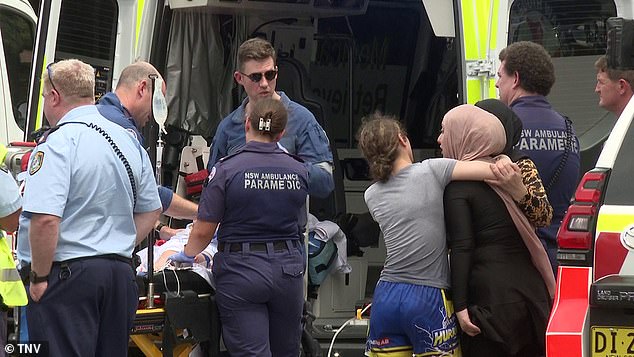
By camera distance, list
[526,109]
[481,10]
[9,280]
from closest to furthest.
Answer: [9,280], [526,109], [481,10]

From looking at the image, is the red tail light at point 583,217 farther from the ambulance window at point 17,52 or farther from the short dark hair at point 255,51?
the ambulance window at point 17,52

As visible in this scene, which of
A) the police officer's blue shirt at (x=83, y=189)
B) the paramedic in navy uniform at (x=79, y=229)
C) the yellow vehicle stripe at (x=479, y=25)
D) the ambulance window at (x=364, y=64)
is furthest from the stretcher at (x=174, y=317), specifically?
the ambulance window at (x=364, y=64)

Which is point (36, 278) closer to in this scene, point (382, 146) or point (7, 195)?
point (7, 195)

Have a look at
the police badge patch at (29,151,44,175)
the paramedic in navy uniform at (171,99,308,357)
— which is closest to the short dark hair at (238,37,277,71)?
the paramedic in navy uniform at (171,99,308,357)

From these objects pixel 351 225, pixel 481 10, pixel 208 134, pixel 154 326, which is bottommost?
pixel 154 326

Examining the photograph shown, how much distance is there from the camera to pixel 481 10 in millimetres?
6500

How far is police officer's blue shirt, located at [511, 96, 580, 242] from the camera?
6020 millimetres

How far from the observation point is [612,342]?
4.59 metres

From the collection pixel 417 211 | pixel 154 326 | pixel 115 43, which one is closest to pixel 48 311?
pixel 154 326

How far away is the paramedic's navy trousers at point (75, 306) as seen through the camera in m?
5.25

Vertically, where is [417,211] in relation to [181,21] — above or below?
below

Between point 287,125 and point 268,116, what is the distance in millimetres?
769

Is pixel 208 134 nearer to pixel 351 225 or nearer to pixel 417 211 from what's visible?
pixel 351 225

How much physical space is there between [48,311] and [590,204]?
211cm
